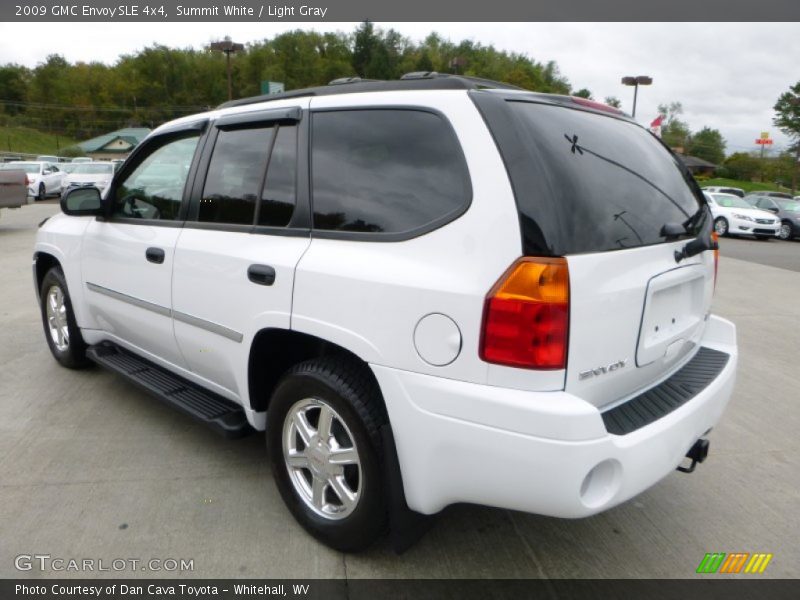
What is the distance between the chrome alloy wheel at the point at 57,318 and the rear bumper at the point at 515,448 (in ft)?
11.1

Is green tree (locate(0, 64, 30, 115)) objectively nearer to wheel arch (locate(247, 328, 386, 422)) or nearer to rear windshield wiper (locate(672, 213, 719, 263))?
wheel arch (locate(247, 328, 386, 422))

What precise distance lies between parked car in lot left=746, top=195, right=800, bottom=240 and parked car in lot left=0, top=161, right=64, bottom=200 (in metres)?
26.8

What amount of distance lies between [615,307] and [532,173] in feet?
1.78

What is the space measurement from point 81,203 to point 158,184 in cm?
63

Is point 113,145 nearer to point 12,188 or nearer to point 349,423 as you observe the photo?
point 12,188

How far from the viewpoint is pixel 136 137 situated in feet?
212

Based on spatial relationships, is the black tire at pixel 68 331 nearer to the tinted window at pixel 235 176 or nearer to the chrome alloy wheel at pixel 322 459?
the tinted window at pixel 235 176

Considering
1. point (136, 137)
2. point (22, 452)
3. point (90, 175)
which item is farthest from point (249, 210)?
point (136, 137)

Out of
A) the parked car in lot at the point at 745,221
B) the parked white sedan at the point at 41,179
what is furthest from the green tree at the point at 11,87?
the parked car in lot at the point at 745,221

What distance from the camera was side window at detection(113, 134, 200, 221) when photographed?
10.8 feet

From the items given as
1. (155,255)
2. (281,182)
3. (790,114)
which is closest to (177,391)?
(155,255)

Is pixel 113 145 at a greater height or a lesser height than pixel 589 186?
greater

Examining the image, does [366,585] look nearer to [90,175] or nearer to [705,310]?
[705,310]

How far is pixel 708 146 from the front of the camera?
10244 cm
